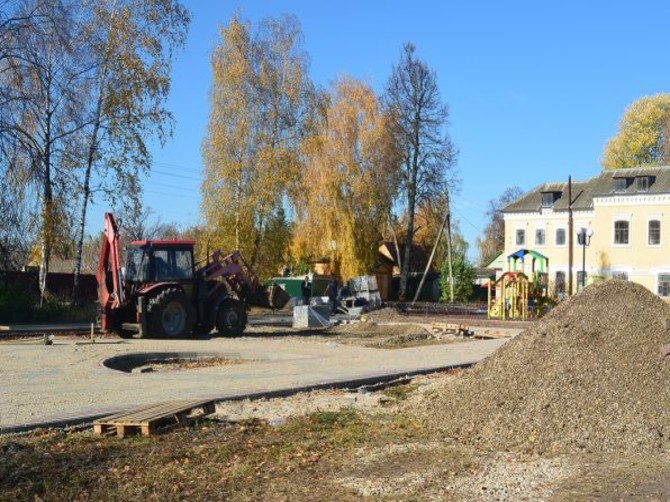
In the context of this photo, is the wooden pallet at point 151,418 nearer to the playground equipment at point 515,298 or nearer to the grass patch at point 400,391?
the grass patch at point 400,391

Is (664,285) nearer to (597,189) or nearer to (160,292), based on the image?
(597,189)

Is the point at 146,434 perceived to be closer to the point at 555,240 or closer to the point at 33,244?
the point at 33,244

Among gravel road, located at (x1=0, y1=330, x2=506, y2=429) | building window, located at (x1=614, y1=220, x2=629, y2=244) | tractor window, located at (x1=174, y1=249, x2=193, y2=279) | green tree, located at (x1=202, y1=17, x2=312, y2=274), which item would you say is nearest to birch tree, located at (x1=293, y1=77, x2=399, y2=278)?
green tree, located at (x1=202, y1=17, x2=312, y2=274)

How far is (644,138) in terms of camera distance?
71.0 m

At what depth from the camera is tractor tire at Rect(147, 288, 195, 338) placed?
2397 centimetres

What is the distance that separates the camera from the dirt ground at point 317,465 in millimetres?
7223

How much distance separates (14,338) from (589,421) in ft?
66.8

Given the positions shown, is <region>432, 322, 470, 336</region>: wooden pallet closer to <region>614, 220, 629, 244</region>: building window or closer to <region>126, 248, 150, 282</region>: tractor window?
<region>126, 248, 150, 282</region>: tractor window

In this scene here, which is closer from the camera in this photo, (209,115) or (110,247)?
(110,247)

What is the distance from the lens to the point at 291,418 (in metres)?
11.0

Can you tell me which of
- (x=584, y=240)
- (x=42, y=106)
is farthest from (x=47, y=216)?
(x=584, y=240)

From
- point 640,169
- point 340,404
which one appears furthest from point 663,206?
point 340,404

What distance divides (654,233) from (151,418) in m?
53.2

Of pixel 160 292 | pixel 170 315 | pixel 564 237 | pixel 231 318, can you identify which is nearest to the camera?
pixel 160 292
